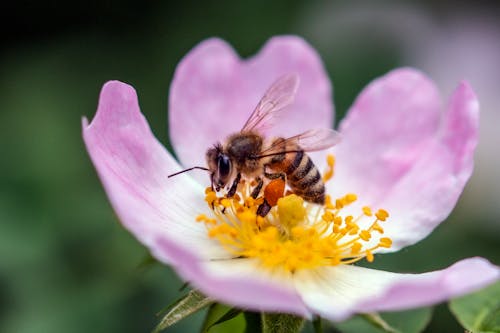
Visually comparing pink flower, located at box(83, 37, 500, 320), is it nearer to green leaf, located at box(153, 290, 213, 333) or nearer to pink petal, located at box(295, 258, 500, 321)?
pink petal, located at box(295, 258, 500, 321)

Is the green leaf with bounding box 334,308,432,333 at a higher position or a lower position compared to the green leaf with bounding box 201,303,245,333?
lower

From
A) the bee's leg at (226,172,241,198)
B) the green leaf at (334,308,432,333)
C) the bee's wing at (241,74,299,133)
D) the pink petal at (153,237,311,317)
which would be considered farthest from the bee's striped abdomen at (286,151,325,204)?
the pink petal at (153,237,311,317)

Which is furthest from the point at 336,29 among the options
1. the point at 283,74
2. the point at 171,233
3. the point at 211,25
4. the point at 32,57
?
the point at 171,233

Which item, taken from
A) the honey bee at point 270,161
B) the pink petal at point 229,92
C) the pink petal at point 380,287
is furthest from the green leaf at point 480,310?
the pink petal at point 229,92

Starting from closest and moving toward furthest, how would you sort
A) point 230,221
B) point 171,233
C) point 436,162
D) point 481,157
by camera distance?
1. point 171,233
2. point 230,221
3. point 436,162
4. point 481,157

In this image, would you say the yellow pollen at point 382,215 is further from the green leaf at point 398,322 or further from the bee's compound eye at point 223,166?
the bee's compound eye at point 223,166

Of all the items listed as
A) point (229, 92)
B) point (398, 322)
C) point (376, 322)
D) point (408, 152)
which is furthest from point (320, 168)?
point (376, 322)

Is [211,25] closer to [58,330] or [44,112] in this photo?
[44,112]
